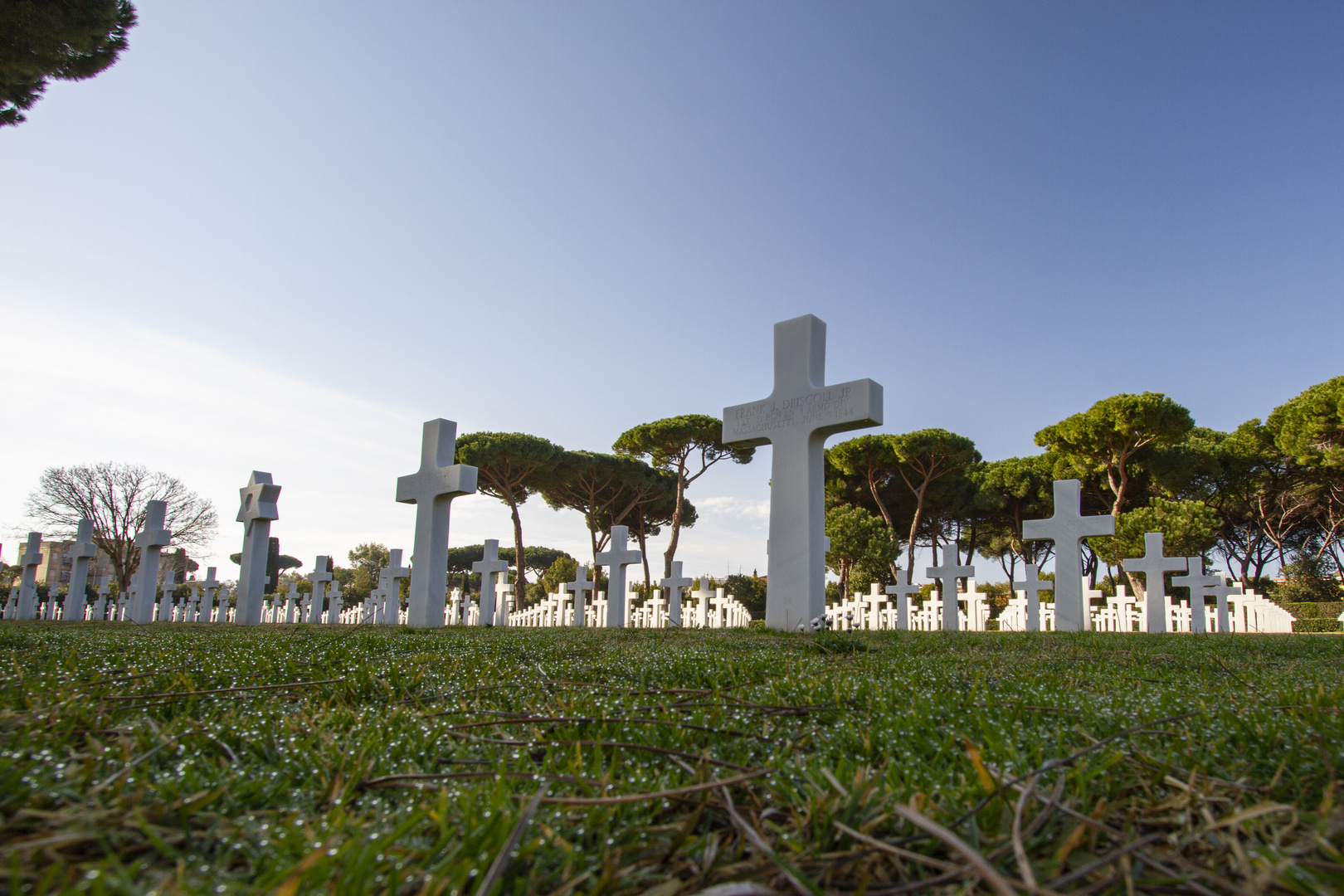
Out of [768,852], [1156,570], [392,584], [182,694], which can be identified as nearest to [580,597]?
[392,584]

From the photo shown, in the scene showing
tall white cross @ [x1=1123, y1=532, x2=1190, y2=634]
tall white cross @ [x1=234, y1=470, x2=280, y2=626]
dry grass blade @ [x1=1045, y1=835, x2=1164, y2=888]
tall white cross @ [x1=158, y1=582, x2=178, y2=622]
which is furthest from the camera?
tall white cross @ [x1=158, y1=582, x2=178, y2=622]

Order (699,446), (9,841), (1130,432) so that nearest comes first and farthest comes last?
1. (9,841)
2. (1130,432)
3. (699,446)

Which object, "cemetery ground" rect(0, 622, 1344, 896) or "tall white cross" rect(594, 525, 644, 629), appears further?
"tall white cross" rect(594, 525, 644, 629)

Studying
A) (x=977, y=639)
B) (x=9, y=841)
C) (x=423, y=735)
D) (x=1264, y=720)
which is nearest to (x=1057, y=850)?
(x=1264, y=720)

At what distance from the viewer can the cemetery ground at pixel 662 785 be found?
1019 millimetres

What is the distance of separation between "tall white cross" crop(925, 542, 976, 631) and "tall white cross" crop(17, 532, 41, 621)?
17.3 meters

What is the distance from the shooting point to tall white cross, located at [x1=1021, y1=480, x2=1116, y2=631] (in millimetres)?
9586

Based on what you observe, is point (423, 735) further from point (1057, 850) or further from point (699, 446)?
point (699, 446)

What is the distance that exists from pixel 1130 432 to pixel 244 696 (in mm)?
29102

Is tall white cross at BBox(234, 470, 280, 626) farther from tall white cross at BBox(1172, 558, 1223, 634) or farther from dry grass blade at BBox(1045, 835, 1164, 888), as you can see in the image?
tall white cross at BBox(1172, 558, 1223, 634)

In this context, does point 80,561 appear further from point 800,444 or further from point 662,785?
point 662,785

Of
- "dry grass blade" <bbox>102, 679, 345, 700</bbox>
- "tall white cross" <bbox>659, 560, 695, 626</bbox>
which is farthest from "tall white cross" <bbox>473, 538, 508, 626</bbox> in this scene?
"dry grass blade" <bbox>102, 679, 345, 700</bbox>

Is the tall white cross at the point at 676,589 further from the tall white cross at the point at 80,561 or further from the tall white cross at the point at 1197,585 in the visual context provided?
the tall white cross at the point at 80,561

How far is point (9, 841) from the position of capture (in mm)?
1033
